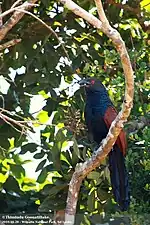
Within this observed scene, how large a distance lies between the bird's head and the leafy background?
1.6 inches

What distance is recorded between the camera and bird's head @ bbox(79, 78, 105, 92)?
3045mm

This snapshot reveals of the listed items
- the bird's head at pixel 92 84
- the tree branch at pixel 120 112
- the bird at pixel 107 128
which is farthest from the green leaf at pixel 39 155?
the tree branch at pixel 120 112

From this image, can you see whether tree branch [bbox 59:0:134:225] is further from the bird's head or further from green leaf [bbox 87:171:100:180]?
the bird's head

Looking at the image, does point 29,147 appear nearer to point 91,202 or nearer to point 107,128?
point 107,128

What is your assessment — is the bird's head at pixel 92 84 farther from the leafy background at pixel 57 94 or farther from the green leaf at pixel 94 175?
the green leaf at pixel 94 175

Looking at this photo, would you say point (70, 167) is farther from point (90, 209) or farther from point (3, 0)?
point (3, 0)

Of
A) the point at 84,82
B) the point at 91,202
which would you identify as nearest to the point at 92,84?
the point at 84,82

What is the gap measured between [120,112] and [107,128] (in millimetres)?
929

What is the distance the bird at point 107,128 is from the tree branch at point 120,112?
12.3 inches

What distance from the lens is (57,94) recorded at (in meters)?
3.26

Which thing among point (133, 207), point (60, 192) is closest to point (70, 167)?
point (60, 192)

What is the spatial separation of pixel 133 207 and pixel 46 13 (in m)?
1.24

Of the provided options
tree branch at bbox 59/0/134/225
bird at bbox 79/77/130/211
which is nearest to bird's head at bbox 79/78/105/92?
bird at bbox 79/77/130/211

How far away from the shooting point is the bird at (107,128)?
2.71m
